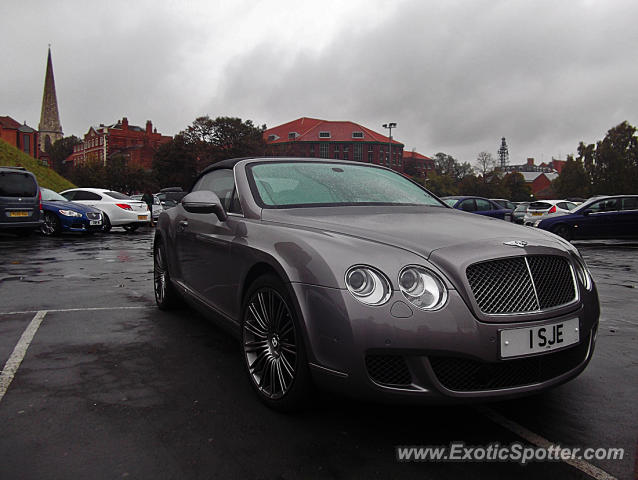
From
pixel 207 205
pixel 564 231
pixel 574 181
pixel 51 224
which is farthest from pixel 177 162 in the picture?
pixel 207 205

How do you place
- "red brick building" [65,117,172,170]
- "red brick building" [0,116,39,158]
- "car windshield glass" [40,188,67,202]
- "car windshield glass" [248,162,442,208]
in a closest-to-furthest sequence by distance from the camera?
"car windshield glass" [248,162,442,208] → "car windshield glass" [40,188,67,202] → "red brick building" [0,116,39,158] → "red brick building" [65,117,172,170]

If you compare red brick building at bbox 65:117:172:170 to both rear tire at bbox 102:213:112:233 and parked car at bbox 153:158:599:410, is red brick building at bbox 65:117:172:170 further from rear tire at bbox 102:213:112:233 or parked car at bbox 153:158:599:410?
parked car at bbox 153:158:599:410

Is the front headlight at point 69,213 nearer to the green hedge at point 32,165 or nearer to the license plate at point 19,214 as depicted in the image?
the license plate at point 19,214

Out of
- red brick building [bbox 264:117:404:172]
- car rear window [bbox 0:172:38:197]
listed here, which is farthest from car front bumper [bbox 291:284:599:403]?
red brick building [bbox 264:117:404:172]

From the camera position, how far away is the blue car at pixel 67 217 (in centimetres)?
1571

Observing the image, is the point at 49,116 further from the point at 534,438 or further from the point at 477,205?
the point at 534,438

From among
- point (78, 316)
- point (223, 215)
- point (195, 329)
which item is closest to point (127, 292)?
point (78, 316)

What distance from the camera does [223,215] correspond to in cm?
376

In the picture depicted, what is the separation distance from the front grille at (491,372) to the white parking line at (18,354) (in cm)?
255

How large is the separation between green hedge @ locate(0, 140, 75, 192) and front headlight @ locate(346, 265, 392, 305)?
33.1m

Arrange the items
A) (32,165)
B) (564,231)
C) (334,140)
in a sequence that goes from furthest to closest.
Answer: (334,140) < (32,165) < (564,231)

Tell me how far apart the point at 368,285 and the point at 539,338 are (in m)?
0.85

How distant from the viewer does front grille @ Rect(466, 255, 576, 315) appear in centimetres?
249

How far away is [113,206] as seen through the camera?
1777cm
